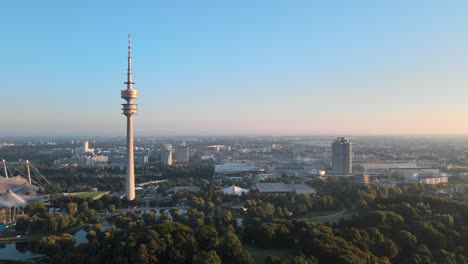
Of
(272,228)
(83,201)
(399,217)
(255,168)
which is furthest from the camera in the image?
(255,168)

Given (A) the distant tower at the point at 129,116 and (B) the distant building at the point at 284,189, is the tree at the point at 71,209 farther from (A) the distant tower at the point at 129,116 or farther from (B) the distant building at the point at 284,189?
(B) the distant building at the point at 284,189

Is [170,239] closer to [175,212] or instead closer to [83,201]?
[175,212]

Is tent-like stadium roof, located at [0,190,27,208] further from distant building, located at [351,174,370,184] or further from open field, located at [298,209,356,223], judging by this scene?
distant building, located at [351,174,370,184]

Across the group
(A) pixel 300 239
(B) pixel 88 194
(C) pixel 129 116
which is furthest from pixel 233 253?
(B) pixel 88 194

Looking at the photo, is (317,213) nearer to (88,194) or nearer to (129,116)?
(129,116)

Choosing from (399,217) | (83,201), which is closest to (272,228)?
(399,217)
